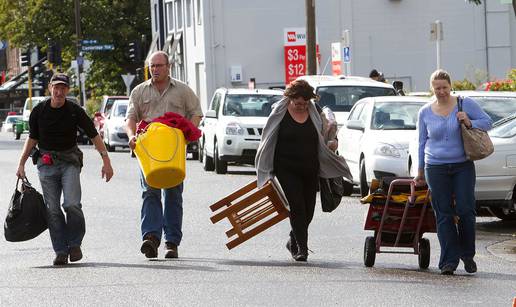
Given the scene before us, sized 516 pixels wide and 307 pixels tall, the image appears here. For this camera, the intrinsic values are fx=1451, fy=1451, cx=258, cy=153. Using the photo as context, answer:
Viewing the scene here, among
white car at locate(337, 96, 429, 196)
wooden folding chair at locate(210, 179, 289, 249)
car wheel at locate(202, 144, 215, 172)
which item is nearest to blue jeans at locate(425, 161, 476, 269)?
wooden folding chair at locate(210, 179, 289, 249)

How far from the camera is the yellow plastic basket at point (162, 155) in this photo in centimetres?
1245

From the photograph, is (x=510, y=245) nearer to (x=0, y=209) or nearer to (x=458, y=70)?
(x=0, y=209)

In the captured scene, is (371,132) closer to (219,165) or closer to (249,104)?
(219,165)

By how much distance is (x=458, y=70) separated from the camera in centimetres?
5350

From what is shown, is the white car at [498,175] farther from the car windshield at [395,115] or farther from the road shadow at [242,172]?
the road shadow at [242,172]

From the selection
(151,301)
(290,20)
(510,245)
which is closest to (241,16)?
(290,20)

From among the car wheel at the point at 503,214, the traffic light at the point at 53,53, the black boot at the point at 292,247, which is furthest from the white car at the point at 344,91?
the traffic light at the point at 53,53

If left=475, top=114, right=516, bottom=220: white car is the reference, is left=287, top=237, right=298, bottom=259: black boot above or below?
below

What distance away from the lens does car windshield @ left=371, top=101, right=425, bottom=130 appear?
20625mm

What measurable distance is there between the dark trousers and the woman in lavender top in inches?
53.4

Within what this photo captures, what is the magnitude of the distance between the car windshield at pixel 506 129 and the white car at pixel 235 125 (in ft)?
36.3

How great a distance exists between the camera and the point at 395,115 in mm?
20875

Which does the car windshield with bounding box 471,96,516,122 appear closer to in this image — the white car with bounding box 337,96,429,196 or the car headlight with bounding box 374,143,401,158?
the white car with bounding box 337,96,429,196

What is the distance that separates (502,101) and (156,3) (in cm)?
4890
